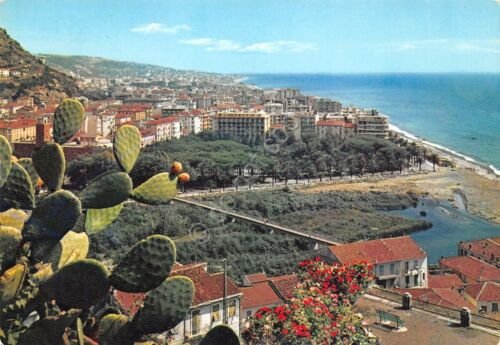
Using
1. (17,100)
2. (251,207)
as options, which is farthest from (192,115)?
(251,207)

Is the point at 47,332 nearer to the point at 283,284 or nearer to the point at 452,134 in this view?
the point at 283,284

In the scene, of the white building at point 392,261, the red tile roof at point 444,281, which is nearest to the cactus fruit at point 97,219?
the white building at point 392,261

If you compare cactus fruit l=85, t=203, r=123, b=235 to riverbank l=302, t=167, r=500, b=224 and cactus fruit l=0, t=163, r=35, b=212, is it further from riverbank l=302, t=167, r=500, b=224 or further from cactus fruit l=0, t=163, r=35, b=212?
riverbank l=302, t=167, r=500, b=224

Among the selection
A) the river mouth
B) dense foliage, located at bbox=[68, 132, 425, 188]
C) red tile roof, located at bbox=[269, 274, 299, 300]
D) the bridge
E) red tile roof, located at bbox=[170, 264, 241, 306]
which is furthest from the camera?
dense foliage, located at bbox=[68, 132, 425, 188]

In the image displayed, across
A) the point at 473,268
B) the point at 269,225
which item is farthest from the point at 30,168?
the point at 269,225

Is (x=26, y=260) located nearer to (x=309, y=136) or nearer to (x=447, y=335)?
(x=447, y=335)

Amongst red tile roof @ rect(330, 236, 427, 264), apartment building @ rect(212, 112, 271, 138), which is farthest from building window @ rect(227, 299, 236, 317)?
apartment building @ rect(212, 112, 271, 138)
